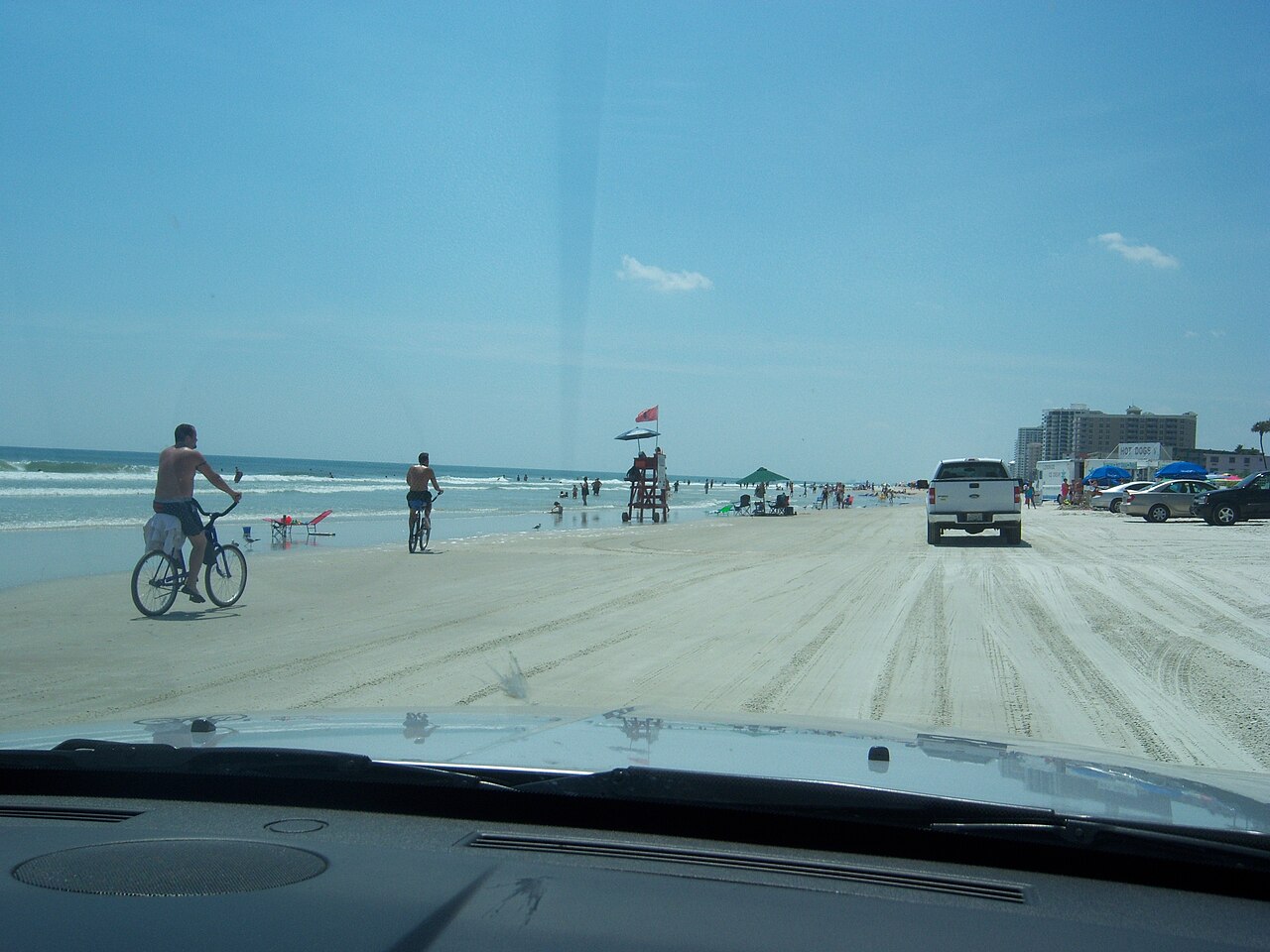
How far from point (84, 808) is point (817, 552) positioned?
18.5m

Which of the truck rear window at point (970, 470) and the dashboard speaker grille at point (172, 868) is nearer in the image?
the dashboard speaker grille at point (172, 868)

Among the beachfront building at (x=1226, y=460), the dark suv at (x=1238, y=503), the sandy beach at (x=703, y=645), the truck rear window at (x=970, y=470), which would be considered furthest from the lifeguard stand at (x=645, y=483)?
the beachfront building at (x=1226, y=460)

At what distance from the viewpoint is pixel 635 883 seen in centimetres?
237

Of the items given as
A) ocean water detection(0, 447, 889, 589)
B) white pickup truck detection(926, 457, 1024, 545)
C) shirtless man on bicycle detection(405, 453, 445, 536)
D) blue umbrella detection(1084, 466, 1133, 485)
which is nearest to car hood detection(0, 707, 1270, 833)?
ocean water detection(0, 447, 889, 589)

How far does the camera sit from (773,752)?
3303 millimetres

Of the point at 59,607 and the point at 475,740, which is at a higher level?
the point at 475,740

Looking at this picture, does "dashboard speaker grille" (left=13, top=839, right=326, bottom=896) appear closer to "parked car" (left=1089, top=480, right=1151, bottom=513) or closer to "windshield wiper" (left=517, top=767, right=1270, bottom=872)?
"windshield wiper" (left=517, top=767, right=1270, bottom=872)

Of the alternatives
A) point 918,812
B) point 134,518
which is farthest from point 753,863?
point 134,518

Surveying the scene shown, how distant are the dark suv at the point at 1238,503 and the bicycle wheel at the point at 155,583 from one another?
29776 millimetres

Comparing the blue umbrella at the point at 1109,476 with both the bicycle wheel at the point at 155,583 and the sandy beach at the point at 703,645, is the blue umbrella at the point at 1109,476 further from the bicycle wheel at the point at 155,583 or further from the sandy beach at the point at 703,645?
the bicycle wheel at the point at 155,583

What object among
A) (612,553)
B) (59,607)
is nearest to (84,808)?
(59,607)

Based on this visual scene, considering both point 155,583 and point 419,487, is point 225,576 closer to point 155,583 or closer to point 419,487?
point 155,583

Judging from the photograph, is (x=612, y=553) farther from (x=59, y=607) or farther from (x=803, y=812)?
(x=803, y=812)

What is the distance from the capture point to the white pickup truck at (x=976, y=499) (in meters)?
21.7
